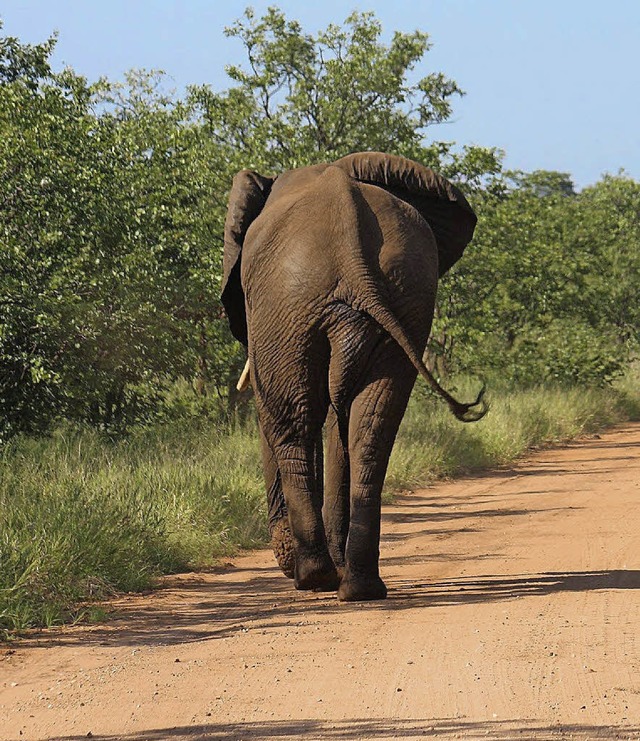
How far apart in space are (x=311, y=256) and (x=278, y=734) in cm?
336

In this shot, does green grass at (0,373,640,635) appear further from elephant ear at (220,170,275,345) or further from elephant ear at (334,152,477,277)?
elephant ear at (334,152,477,277)

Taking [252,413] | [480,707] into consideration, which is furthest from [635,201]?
[480,707]

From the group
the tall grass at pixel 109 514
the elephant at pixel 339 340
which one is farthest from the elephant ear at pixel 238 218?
the tall grass at pixel 109 514

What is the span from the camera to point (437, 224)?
8898 mm

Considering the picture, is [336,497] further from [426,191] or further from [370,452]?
[426,191]

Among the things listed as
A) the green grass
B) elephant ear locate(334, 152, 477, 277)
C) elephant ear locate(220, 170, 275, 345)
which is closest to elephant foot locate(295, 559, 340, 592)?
the green grass

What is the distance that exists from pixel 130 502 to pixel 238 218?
8.37 feet

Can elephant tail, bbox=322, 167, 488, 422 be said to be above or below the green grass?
above

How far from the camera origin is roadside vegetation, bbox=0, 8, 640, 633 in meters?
9.97

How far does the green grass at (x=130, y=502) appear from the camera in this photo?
820 cm

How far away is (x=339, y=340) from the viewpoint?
25.6 feet

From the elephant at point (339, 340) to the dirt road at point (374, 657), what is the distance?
1.51 ft

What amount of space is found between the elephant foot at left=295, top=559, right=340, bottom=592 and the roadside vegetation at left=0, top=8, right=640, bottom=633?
1.22 meters

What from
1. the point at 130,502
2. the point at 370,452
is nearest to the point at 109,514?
the point at 130,502
